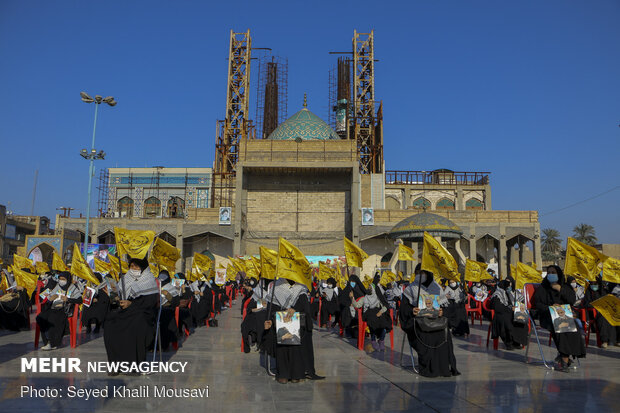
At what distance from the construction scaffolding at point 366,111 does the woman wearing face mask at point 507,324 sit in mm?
35969

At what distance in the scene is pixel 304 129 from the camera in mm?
45719

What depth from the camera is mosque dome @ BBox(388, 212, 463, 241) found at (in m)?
21.1

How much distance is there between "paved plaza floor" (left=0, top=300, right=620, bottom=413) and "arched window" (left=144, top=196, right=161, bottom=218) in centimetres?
4069

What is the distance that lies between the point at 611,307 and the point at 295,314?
5483mm

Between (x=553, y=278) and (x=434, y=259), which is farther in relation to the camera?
(x=434, y=259)

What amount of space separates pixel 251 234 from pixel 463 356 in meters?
31.9

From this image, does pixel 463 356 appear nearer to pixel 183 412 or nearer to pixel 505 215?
pixel 183 412

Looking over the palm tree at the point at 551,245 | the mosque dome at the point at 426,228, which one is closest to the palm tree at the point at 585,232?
the palm tree at the point at 551,245

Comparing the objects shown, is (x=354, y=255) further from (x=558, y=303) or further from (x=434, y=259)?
(x=558, y=303)

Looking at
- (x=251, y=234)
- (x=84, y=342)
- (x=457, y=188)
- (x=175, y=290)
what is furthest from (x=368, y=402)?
(x=457, y=188)

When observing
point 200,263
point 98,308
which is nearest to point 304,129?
point 200,263

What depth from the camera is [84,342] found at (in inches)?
418

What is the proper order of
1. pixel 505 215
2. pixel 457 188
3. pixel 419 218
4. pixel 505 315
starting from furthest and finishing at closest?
1. pixel 457 188
2. pixel 505 215
3. pixel 419 218
4. pixel 505 315

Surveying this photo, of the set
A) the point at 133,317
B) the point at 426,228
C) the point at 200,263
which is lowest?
the point at 133,317
